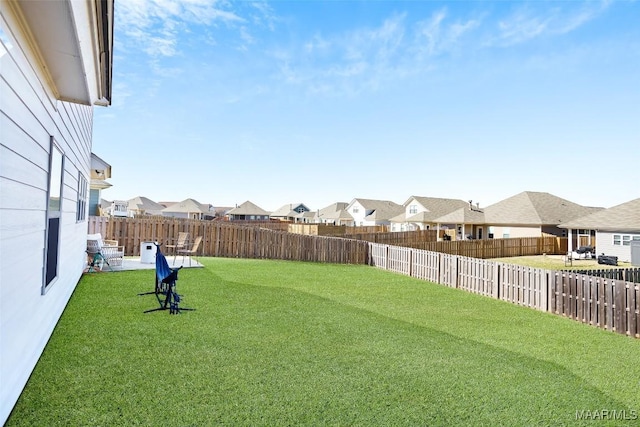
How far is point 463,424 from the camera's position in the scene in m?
2.77

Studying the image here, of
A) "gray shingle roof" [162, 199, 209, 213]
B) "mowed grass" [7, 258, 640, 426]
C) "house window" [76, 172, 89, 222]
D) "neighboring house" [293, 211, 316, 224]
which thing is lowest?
"mowed grass" [7, 258, 640, 426]

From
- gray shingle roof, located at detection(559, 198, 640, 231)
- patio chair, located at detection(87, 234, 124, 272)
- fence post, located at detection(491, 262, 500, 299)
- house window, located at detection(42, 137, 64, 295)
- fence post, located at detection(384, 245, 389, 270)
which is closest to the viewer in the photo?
house window, located at detection(42, 137, 64, 295)

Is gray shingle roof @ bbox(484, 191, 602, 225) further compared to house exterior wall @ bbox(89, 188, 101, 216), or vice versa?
gray shingle roof @ bbox(484, 191, 602, 225)

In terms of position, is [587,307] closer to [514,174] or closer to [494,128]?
[494,128]

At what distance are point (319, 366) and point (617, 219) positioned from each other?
26307mm

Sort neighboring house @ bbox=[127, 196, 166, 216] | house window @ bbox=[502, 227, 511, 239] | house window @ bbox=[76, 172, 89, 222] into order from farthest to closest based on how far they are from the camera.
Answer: neighboring house @ bbox=[127, 196, 166, 216], house window @ bbox=[502, 227, 511, 239], house window @ bbox=[76, 172, 89, 222]

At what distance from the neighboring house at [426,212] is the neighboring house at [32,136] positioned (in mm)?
34369

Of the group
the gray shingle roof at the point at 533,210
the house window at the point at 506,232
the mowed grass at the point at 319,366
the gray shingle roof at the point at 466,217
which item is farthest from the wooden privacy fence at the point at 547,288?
the gray shingle roof at the point at 466,217

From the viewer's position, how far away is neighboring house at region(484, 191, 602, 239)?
28094 millimetres

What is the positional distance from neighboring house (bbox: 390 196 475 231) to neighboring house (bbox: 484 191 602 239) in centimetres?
408

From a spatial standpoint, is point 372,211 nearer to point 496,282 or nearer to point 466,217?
point 466,217

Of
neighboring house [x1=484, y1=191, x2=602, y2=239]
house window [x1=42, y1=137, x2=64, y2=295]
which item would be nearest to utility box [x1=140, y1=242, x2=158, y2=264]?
house window [x1=42, y1=137, x2=64, y2=295]

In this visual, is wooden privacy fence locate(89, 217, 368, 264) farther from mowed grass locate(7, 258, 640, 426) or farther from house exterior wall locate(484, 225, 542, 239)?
house exterior wall locate(484, 225, 542, 239)

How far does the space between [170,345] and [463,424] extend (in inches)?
137
